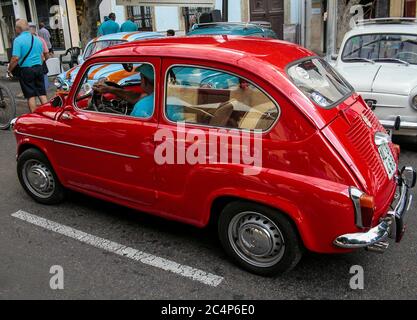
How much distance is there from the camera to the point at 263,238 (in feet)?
10.4

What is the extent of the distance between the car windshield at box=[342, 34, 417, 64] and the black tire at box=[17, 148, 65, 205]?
15.6 ft

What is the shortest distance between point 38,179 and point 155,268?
1.84 m

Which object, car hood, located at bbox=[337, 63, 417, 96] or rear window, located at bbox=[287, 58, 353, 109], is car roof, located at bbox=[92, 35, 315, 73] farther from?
car hood, located at bbox=[337, 63, 417, 96]

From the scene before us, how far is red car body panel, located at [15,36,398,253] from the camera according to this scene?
286 cm

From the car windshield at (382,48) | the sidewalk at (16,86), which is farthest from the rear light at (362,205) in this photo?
the sidewalk at (16,86)

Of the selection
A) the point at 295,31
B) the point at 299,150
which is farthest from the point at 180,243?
the point at 295,31

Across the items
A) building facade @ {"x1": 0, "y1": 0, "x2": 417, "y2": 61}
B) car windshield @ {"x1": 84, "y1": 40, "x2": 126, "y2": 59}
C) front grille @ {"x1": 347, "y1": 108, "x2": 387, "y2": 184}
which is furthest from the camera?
building facade @ {"x1": 0, "y1": 0, "x2": 417, "y2": 61}

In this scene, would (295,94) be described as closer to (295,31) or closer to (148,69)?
(148,69)

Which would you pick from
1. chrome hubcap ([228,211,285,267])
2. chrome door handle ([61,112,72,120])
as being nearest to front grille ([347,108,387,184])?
chrome hubcap ([228,211,285,267])

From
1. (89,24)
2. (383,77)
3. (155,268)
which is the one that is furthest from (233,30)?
(155,268)

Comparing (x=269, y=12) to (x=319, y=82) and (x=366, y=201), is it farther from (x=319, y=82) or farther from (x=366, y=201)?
(x=366, y=201)

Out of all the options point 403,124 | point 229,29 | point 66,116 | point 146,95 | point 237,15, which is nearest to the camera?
point 146,95

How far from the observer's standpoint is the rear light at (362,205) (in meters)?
2.76

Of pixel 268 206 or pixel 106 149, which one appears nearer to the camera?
pixel 268 206
